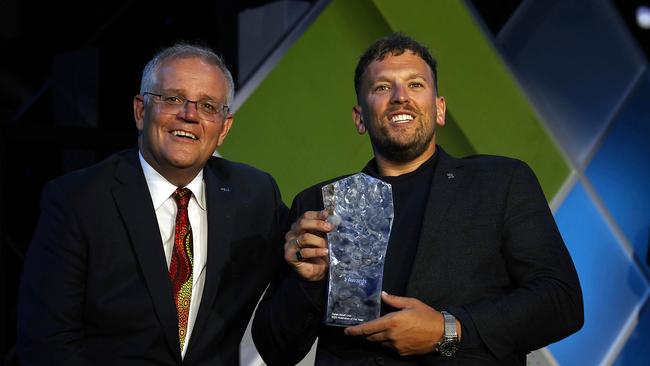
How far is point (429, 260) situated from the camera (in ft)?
6.22

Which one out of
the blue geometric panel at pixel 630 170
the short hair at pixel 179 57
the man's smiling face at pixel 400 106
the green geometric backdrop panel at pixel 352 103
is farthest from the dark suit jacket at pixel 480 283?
the blue geometric panel at pixel 630 170

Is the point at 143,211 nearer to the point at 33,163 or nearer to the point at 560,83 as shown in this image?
the point at 33,163

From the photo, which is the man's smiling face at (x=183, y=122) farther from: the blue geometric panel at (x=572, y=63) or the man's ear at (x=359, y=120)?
the blue geometric panel at (x=572, y=63)

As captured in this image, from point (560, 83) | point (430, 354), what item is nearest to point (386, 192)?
point (430, 354)

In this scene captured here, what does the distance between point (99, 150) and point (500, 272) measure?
Answer: 6.75 feet

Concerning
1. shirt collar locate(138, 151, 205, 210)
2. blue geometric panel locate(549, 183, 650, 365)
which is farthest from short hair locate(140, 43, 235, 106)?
blue geometric panel locate(549, 183, 650, 365)

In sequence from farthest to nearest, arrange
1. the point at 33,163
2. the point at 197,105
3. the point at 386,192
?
1. the point at 33,163
2. the point at 197,105
3. the point at 386,192

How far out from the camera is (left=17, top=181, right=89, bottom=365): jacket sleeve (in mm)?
2047

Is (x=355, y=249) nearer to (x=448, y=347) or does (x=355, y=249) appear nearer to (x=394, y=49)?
(x=448, y=347)

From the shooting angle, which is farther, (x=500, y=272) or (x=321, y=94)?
(x=321, y=94)

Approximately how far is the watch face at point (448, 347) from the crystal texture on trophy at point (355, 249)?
0.54 ft

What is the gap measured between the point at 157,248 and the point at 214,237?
17 cm

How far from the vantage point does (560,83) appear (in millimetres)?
3410

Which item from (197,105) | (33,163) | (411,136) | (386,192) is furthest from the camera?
(33,163)
